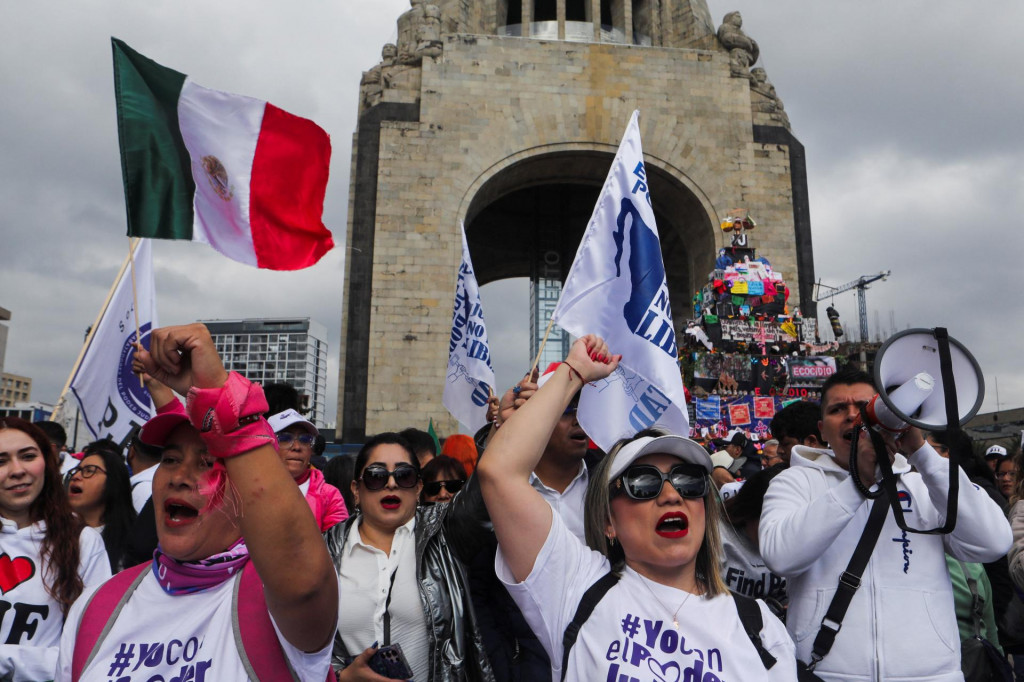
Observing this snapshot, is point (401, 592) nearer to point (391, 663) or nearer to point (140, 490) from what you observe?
point (391, 663)

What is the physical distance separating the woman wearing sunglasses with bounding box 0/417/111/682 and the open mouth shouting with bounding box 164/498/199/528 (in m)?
1.36

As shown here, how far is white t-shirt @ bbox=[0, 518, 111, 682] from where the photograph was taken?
2604mm

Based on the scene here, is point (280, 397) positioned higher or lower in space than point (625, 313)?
lower

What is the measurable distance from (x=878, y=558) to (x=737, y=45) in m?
20.4

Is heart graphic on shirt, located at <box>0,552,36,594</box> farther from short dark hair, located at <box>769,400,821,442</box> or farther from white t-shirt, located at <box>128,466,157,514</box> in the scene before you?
short dark hair, located at <box>769,400,821,442</box>

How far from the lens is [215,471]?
1.68m

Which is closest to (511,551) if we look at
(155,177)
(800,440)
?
(155,177)

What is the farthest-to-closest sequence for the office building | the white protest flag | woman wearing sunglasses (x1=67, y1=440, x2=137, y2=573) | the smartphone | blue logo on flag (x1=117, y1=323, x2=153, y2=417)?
the office building → blue logo on flag (x1=117, y1=323, x2=153, y2=417) → the white protest flag → woman wearing sunglasses (x1=67, y1=440, x2=137, y2=573) → the smartphone

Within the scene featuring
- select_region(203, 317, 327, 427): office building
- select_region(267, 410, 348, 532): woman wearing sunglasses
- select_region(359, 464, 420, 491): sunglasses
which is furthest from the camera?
select_region(203, 317, 327, 427): office building

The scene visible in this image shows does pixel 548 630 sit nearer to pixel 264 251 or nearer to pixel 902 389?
pixel 902 389

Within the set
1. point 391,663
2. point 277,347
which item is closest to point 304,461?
point 391,663

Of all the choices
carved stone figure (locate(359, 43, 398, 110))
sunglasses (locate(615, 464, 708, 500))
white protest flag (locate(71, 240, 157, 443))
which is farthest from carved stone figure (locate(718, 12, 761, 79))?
sunglasses (locate(615, 464, 708, 500))

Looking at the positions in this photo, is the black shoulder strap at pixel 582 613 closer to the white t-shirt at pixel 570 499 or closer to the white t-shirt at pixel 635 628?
the white t-shirt at pixel 635 628

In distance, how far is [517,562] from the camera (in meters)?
2.06
